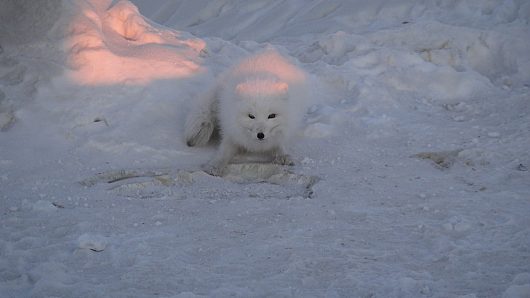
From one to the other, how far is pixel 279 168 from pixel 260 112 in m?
0.48

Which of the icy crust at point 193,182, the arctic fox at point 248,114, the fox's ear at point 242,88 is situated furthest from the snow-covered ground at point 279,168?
the fox's ear at point 242,88

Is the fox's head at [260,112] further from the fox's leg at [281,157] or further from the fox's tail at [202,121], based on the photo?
the fox's tail at [202,121]

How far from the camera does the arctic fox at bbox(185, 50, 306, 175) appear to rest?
4359 millimetres

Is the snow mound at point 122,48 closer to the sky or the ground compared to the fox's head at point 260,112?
closer to the sky

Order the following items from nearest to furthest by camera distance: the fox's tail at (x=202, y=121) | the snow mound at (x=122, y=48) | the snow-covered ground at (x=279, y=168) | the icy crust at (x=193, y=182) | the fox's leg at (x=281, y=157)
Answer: the snow-covered ground at (x=279, y=168) < the icy crust at (x=193, y=182) < the fox's leg at (x=281, y=157) < the fox's tail at (x=202, y=121) < the snow mound at (x=122, y=48)

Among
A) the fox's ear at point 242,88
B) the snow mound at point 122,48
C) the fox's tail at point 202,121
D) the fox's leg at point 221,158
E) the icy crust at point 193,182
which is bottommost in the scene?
the icy crust at point 193,182

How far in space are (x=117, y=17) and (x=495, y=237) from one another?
4513 millimetres

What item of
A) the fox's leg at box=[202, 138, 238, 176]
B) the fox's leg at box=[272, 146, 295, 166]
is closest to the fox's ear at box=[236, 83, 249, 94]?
the fox's leg at box=[202, 138, 238, 176]

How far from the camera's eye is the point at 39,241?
2771mm

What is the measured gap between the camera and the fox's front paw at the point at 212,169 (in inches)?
164

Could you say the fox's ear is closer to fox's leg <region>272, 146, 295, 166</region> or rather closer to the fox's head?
the fox's head

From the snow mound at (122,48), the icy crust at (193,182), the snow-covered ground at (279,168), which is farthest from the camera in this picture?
the snow mound at (122,48)

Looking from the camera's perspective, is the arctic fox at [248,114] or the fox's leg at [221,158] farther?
the arctic fox at [248,114]

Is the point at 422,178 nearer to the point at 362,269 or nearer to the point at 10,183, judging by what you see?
the point at 362,269
